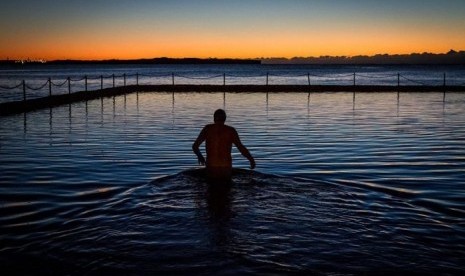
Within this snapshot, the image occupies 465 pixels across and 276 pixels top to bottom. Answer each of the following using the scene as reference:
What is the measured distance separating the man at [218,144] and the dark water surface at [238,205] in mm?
377

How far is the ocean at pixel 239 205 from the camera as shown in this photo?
5.39 metres

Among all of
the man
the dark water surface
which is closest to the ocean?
the dark water surface

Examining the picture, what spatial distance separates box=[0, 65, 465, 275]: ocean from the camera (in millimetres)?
5387

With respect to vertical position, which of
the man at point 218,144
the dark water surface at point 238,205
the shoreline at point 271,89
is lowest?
the dark water surface at point 238,205

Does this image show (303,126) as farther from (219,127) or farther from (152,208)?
(152,208)

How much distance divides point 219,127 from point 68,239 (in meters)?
3.40

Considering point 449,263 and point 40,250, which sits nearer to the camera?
point 449,263

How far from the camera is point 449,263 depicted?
534cm

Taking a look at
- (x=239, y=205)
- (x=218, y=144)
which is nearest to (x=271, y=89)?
(x=218, y=144)

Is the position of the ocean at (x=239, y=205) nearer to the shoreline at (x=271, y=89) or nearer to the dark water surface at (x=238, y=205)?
the dark water surface at (x=238, y=205)

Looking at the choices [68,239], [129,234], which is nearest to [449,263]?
[129,234]

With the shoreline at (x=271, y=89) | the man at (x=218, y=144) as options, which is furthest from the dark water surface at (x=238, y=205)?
the shoreline at (x=271, y=89)

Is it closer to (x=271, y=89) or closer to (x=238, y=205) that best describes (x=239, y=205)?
(x=238, y=205)

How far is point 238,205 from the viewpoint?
7543 mm
